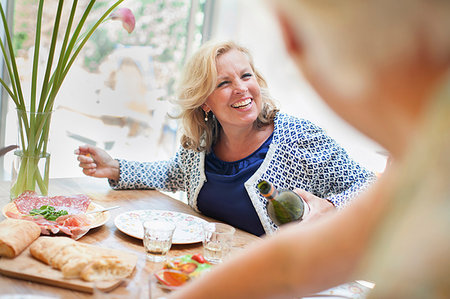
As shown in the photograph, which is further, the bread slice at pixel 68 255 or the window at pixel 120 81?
the window at pixel 120 81

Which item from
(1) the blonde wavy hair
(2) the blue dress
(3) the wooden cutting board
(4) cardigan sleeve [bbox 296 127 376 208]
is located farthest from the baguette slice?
(4) cardigan sleeve [bbox 296 127 376 208]

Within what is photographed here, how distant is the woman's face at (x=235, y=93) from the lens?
6.54 ft

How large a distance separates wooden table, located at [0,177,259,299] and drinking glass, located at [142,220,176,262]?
0.08 feet

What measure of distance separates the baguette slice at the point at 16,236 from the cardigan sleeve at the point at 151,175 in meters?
0.73

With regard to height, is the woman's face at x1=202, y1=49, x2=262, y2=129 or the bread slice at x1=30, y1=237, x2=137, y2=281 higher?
the woman's face at x1=202, y1=49, x2=262, y2=129

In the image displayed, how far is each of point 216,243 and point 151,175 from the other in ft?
2.92

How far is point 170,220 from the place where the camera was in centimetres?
164

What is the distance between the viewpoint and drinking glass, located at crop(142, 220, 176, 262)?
1.24 metres

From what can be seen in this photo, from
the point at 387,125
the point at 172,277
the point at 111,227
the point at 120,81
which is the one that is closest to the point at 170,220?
the point at 111,227

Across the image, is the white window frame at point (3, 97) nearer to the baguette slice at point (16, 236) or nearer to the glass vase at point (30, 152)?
the glass vase at point (30, 152)

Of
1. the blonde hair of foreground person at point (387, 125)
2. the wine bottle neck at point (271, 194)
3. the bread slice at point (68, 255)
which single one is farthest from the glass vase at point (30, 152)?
the blonde hair of foreground person at point (387, 125)

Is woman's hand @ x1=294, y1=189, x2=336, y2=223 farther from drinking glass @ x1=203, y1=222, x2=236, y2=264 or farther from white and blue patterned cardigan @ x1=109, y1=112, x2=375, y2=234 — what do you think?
drinking glass @ x1=203, y1=222, x2=236, y2=264

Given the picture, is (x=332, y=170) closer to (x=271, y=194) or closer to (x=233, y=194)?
(x=233, y=194)

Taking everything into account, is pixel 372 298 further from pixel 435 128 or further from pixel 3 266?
pixel 3 266
